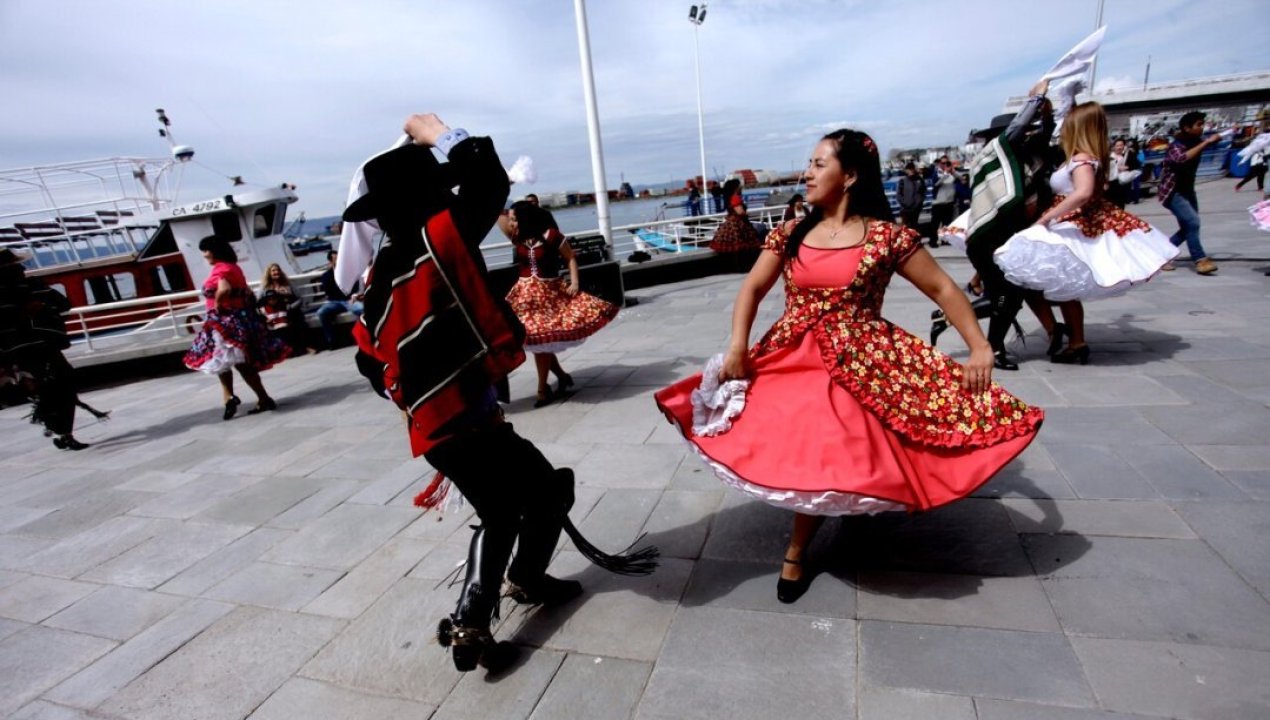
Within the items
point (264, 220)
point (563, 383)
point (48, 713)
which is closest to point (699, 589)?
point (48, 713)

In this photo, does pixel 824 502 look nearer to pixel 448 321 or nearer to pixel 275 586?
pixel 448 321

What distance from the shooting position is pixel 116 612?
3.23 metres

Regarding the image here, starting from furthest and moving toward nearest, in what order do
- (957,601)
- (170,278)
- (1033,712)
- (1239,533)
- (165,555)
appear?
(170,278) → (165,555) → (1239,533) → (957,601) → (1033,712)

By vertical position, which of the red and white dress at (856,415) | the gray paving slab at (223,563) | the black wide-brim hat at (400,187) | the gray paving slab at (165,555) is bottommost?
the gray paving slab at (165,555)

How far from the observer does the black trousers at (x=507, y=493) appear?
7.50 feet

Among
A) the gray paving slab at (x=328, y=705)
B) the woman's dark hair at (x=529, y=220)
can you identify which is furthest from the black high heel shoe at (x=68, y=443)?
the gray paving slab at (x=328, y=705)

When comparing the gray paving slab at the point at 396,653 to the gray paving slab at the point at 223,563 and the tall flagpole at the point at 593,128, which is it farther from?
the tall flagpole at the point at 593,128

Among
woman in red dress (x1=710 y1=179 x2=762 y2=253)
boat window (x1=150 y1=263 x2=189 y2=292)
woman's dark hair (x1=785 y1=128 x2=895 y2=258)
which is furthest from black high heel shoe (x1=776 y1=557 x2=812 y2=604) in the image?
boat window (x1=150 y1=263 x2=189 y2=292)

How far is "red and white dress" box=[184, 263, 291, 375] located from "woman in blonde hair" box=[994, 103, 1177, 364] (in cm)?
Answer: 743

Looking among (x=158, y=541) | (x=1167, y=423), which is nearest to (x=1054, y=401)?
(x=1167, y=423)

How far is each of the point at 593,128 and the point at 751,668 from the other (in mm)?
10468

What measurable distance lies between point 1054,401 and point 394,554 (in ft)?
15.1

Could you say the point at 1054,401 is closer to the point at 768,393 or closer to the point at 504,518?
the point at 768,393

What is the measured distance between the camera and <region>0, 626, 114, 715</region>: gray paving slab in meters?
2.67
